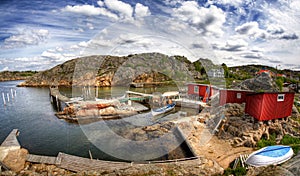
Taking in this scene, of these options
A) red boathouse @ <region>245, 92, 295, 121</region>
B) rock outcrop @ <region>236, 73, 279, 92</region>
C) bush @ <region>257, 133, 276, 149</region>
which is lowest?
bush @ <region>257, 133, 276, 149</region>

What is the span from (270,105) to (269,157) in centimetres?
427

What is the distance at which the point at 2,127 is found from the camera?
→ 14.9 meters

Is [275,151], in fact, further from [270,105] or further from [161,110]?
[161,110]

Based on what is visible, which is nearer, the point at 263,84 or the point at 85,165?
the point at 85,165

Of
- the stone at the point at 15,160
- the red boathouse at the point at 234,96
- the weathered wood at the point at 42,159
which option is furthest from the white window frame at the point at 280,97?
the stone at the point at 15,160

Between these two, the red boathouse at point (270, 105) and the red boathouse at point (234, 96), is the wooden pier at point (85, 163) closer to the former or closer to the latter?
the red boathouse at point (270, 105)

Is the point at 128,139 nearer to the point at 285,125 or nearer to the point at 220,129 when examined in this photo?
the point at 220,129

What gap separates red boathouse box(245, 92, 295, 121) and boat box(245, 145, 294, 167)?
9.49 feet

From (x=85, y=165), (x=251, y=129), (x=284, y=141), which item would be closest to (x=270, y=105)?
(x=251, y=129)

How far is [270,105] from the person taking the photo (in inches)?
403

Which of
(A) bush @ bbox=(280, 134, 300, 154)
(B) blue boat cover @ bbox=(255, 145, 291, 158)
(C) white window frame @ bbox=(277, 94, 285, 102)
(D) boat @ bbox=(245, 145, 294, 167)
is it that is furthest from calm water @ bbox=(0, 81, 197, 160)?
(C) white window frame @ bbox=(277, 94, 285, 102)

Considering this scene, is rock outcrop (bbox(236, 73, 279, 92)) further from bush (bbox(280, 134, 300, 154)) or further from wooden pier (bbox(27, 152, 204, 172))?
wooden pier (bbox(27, 152, 204, 172))

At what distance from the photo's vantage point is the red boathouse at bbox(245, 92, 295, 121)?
10.1m

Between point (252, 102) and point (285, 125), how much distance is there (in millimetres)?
2460
